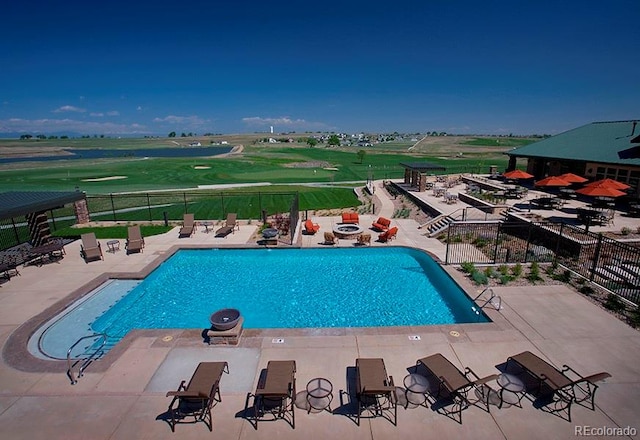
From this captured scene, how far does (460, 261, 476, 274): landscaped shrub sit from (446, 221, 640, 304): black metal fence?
785 mm

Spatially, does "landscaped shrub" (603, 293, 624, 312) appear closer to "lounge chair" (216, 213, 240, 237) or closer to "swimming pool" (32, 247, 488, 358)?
"swimming pool" (32, 247, 488, 358)

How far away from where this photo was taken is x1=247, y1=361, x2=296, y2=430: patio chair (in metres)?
6.39

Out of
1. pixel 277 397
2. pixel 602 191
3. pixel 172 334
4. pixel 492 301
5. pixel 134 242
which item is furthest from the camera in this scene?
pixel 602 191

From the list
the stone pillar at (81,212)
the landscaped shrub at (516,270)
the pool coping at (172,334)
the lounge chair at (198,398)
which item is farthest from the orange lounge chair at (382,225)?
the stone pillar at (81,212)

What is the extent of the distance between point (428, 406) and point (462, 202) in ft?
71.4

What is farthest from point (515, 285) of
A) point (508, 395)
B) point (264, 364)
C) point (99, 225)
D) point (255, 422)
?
point (99, 225)

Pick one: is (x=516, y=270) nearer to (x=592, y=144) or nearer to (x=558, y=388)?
(x=558, y=388)

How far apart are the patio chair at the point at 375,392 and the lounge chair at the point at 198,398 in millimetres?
2917

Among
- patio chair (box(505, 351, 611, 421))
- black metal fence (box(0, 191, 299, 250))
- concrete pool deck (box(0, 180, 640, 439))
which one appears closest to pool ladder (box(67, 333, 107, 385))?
concrete pool deck (box(0, 180, 640, 439))

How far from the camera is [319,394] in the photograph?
22.5 ft

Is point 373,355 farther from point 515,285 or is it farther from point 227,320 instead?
point 515,285

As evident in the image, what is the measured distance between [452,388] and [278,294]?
823 centimetres

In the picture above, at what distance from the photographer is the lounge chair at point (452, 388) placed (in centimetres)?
655

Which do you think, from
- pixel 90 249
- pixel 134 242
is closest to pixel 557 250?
pixel 134 242
